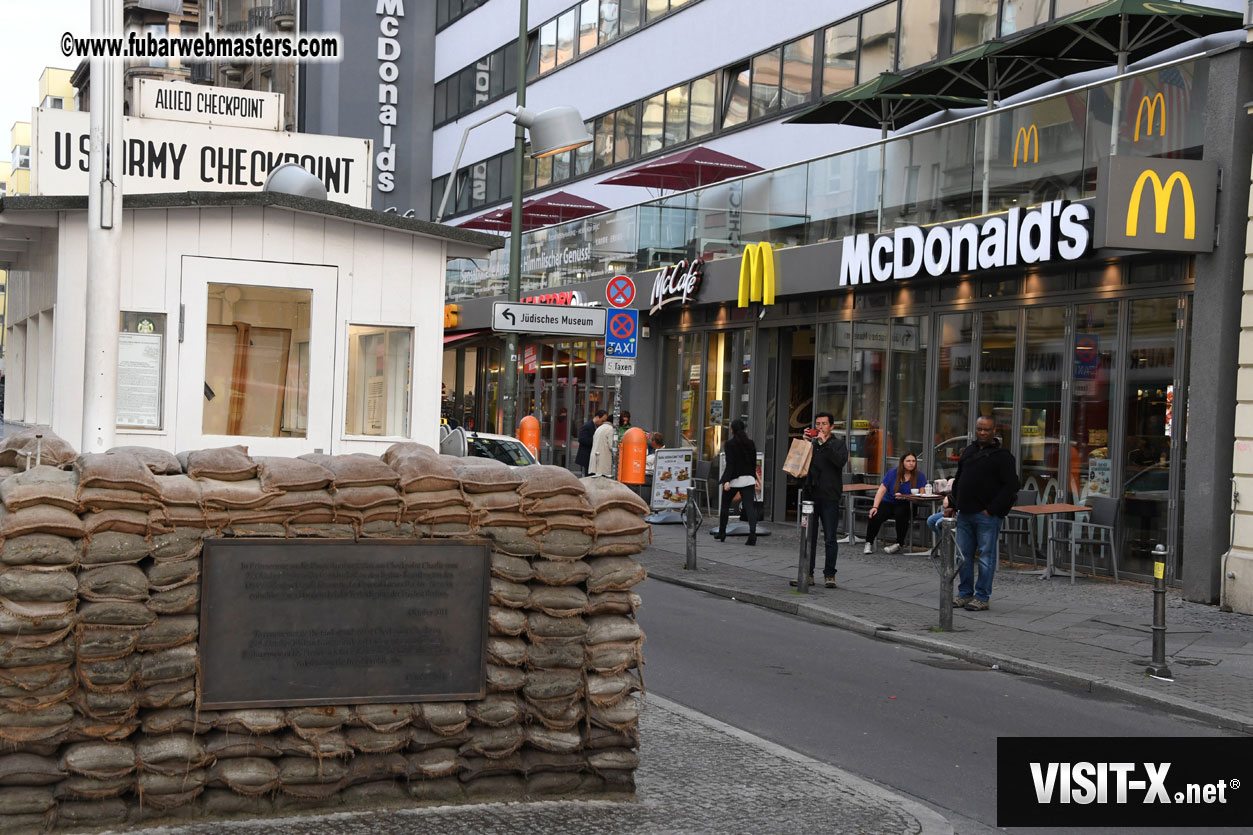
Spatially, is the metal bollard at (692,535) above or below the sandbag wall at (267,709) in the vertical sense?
below

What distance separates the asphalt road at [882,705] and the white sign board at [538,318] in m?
5.44

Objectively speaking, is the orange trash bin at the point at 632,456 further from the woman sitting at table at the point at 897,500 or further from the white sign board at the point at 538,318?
the white sign board at the point at 538,318

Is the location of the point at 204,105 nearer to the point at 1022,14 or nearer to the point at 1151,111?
the point at 1151,111

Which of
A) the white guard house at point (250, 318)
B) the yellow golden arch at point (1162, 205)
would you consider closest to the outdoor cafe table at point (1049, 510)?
the yellow golden arch at point (1162, 205)

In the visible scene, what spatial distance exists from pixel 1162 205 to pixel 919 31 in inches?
377

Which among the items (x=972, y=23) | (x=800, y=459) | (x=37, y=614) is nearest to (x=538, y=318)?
(x=800, y=459)

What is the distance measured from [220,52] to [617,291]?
12320 millimetres

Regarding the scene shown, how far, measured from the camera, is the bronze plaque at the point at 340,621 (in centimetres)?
538

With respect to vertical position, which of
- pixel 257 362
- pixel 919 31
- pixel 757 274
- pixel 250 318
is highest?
pixel 919 31

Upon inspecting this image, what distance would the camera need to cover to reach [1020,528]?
1703 centimetres

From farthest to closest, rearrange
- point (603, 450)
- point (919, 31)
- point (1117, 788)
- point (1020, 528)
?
point (603, 450) → point (919, 31) → point (1020, 528) → point (1117, 788)

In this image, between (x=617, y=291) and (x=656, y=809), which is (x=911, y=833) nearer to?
(x=656, y=809)

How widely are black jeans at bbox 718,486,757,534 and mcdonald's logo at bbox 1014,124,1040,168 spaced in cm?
638

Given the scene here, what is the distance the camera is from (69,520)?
16.5ft
